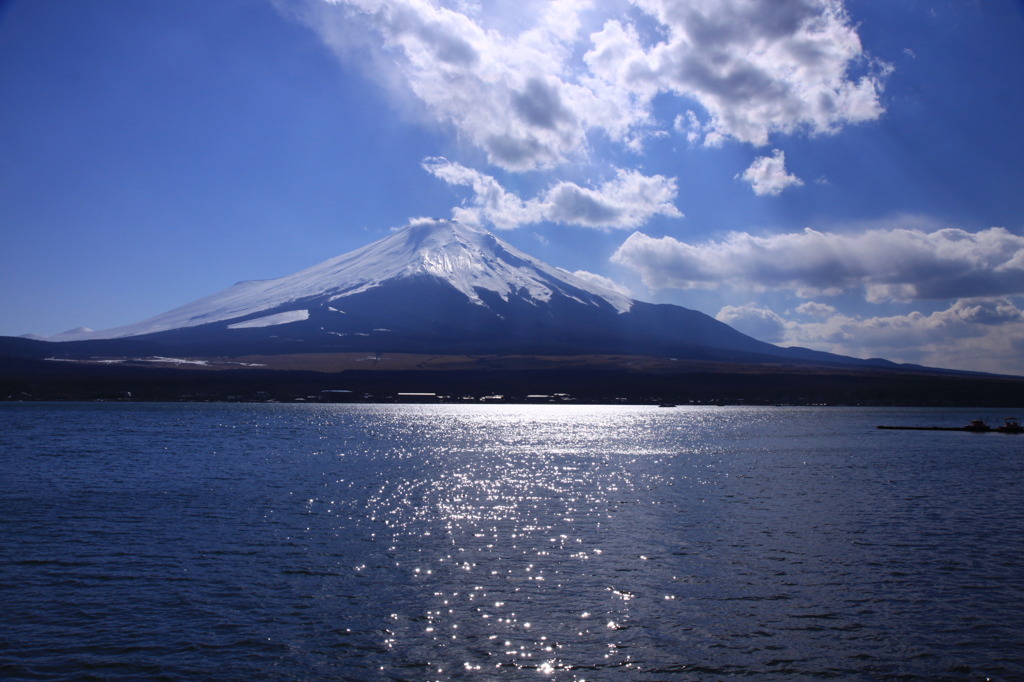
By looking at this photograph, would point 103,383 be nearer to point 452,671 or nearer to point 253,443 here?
point 253,443

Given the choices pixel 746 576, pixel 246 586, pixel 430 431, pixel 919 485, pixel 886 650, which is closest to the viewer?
pixel 886 650

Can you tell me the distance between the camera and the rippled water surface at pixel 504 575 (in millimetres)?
16047

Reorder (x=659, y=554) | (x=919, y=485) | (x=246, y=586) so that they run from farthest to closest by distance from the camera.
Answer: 1. (x=919, y=485)
2. (x=659, y=554)
3. (x=246, y=586)

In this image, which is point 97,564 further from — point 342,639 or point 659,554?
point 659,554

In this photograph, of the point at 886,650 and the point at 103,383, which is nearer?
the point at 886,650

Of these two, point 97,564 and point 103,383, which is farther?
point 103,383

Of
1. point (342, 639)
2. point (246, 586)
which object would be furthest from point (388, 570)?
point (342, 639)

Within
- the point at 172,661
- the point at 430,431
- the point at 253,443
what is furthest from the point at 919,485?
the point at 430,431

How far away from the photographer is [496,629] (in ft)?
57.9

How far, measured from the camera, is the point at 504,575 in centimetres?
2234

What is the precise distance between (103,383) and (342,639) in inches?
8170

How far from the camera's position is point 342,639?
1698 cm

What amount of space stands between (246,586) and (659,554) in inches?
533

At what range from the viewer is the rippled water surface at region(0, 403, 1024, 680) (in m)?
16.0
